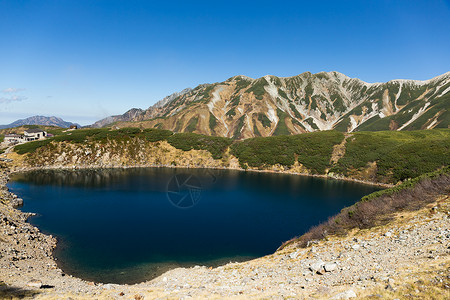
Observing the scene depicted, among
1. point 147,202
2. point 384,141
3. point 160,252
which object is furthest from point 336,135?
point 160,252

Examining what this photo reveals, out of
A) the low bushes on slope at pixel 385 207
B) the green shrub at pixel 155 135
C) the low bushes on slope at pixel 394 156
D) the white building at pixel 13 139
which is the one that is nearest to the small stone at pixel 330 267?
the low bushes on slope at pixel 385 207

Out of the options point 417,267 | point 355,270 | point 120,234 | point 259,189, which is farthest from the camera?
point 259,189

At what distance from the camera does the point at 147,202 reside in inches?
2212

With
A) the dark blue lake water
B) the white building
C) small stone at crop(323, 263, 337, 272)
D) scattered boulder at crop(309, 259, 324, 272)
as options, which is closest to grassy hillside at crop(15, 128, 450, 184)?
the dark blue lake water

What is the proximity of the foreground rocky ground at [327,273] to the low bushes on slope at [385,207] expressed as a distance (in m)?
1.40

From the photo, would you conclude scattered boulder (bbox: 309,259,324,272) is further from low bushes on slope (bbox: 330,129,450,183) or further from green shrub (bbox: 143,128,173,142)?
green shrub (bbox: 143,128,173,142)

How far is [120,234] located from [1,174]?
224 feet

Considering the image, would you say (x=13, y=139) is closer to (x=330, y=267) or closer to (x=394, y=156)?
(x=330, y=267)

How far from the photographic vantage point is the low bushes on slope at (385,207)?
26.0 meters

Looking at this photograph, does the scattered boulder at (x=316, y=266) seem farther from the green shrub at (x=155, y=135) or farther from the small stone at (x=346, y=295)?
the green shrub at (x=155, y=135)

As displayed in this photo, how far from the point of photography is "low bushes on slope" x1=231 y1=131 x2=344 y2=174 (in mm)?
105438

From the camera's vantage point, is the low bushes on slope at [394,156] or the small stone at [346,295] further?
the low bushes on slope at [394,156]

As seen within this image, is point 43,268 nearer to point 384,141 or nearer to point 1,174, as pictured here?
point 1,174

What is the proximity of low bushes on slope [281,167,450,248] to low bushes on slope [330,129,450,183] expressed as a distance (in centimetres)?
6038
